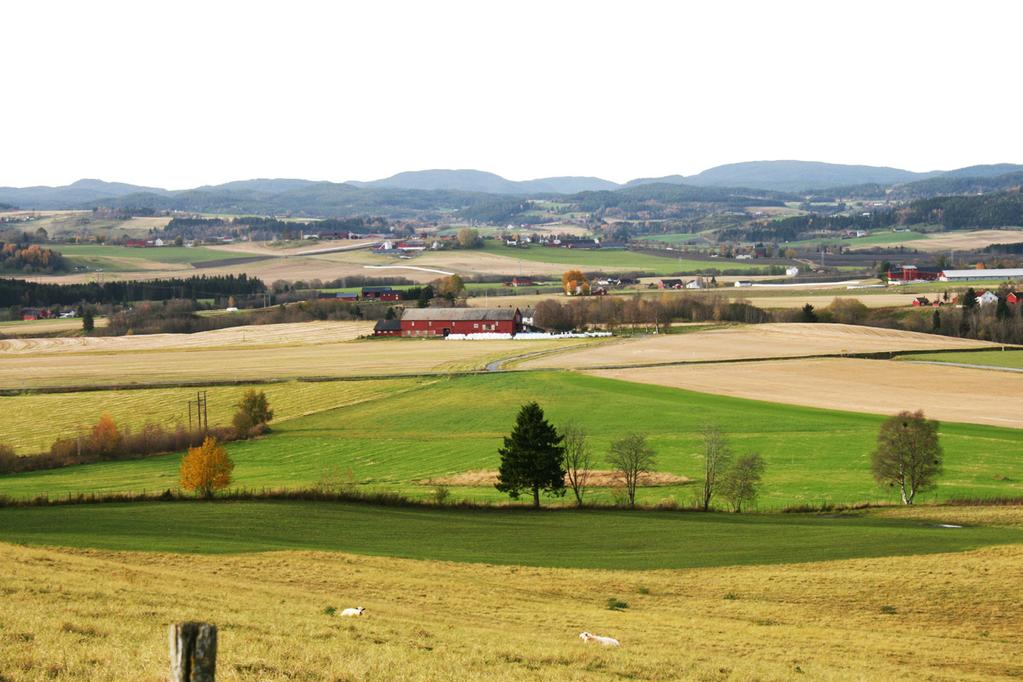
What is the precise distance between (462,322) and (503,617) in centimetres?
9817

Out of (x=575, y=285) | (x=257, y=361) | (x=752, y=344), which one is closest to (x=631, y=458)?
(x=257, y=361)

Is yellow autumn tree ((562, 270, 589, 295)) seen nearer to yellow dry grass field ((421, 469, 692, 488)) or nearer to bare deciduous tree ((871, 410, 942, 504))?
yellow dry grass field ((421, 469, 692, 488))

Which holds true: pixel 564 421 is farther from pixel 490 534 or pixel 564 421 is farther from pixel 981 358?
pixel 981 358

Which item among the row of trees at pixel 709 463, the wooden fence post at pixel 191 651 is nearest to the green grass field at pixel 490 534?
the row of trees at pixel 709 463

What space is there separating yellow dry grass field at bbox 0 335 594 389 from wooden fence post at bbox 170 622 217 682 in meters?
73.1

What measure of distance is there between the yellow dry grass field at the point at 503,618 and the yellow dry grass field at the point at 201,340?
8280 cm

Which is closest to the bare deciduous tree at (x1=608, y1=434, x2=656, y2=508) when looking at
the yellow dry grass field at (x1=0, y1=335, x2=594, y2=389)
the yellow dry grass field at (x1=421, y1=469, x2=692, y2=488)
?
the yellow dry grass field at (x1=421, y1=469, x2=692, y2=488)

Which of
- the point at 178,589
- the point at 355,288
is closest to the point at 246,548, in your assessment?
the point at 178,589

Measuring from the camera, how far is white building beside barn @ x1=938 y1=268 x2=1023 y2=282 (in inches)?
6506

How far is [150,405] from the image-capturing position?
69.8 m

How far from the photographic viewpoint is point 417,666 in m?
15.1

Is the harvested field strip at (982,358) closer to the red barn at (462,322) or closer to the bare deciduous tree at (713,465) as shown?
the red barn at (462,322)

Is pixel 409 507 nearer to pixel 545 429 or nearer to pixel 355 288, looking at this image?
pixel 545 429

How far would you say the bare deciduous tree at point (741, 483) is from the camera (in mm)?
43156
